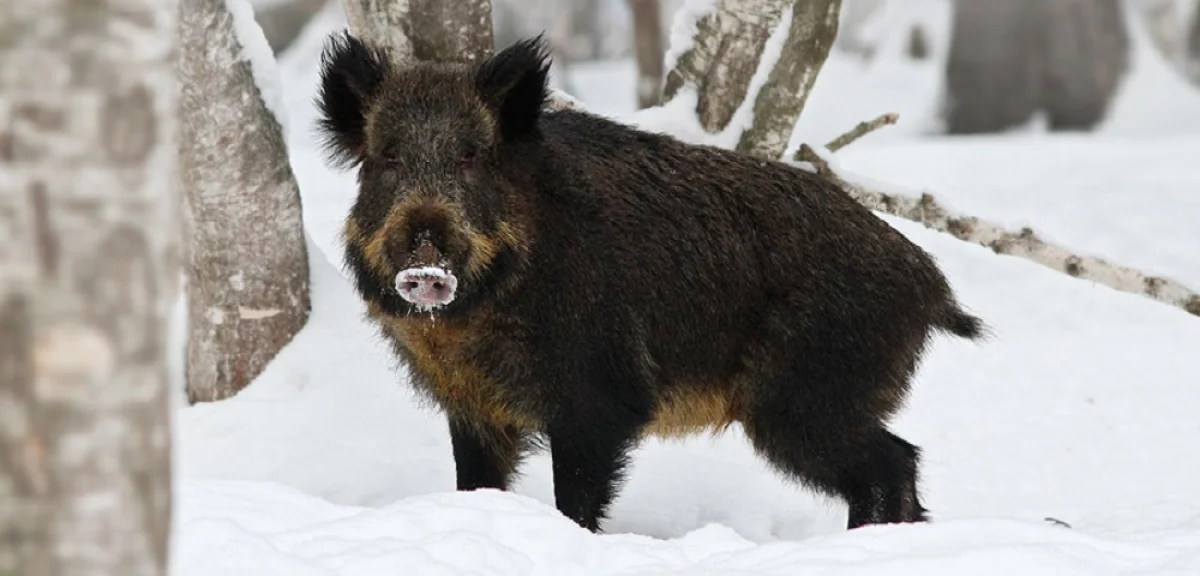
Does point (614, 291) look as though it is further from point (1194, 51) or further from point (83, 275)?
point (1194, 51)

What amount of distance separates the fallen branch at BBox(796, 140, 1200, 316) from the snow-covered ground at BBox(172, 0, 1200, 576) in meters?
0.95

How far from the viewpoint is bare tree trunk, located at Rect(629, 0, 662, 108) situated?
16.4m

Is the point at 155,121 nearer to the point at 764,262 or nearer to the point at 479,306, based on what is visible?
the point at 479,306

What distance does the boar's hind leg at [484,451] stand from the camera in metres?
5.49

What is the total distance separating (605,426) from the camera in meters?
5.13

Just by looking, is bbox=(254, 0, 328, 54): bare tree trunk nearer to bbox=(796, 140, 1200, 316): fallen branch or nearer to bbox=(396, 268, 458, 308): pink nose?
bbox=(796, 140, 1200, 316): fallen branch

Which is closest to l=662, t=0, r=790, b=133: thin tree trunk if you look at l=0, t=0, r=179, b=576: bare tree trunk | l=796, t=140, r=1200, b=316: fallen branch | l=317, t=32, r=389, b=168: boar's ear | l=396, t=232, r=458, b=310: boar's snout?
l=796, t=140, r=1200, b=316: fallen branch

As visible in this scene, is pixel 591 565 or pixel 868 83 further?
pixel 868 83

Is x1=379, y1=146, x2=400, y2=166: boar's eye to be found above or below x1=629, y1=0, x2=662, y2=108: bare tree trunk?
above

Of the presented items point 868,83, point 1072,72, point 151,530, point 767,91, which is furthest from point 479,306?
point 868,83

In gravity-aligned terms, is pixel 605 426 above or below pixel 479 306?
below

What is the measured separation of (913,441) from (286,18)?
22.5 meters

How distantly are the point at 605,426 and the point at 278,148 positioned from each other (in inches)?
89.7

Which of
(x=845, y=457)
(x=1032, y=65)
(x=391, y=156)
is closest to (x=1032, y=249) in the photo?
(x=845, y=457)
